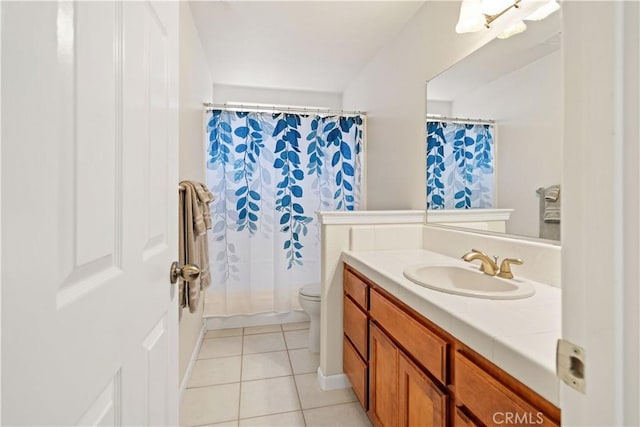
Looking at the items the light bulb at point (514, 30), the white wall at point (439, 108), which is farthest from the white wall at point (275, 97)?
the light bulb at point (514, 30)

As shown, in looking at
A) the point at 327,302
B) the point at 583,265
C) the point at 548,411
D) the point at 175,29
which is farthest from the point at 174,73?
the point at 327,302

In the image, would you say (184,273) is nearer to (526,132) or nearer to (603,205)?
(603,205)

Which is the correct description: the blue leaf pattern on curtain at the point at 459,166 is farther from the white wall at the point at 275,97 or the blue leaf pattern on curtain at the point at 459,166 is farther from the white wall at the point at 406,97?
the white wall at the point at 275,97

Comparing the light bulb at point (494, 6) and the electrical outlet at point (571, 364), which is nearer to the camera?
the electrical outlet at point (571, 364)

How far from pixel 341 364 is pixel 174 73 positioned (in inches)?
71.4

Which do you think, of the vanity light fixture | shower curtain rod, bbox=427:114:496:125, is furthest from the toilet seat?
the vanity light fixture

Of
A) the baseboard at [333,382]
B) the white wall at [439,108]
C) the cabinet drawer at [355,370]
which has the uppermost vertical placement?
the white wall at [439,108]

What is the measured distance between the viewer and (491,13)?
1421 mm

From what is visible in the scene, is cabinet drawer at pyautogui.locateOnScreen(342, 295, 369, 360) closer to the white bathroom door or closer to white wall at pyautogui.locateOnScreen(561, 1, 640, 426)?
the white bathroom door

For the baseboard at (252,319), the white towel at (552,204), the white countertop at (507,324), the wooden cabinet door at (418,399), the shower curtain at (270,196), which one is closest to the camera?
the white countertop at (507,324)

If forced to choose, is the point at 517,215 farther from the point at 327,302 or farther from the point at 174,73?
the point at 174,73

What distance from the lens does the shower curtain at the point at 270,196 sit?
2.62 m

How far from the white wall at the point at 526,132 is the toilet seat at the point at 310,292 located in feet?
4.70

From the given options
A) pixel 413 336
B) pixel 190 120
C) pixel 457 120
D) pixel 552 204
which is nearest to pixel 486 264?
pixel 552 204
